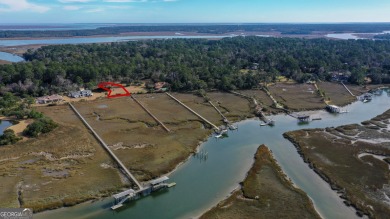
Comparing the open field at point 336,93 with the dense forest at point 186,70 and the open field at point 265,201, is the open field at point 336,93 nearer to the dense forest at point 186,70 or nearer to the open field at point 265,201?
the dense forest at point 186,70

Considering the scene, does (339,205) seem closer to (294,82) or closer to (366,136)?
(366,136)

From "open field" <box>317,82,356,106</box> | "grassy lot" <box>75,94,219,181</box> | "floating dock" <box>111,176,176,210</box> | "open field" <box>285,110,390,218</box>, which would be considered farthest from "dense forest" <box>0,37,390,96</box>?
"floating dock" <box>111,176,176,210</box>

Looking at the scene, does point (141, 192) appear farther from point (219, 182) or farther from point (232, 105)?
point (232, 105)

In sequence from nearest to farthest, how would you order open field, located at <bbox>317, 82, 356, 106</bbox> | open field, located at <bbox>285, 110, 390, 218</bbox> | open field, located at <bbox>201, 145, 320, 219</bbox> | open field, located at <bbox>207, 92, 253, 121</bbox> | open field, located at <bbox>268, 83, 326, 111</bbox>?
open field, located at <bbox>201, 145, 320, 219</bbox> < open field, located at <bbox>285, 110, 390, 218</bbox> < open field, located at <bbox>207, 92, 253, 121</bbox> < open field, located at <bbox>268, 83, 326, 111</bbox> < open field, located at <bbox>317, 82, 356, 106</bbox>

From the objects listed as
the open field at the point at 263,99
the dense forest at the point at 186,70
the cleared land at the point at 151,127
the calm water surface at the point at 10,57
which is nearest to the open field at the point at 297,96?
the open field at the point at 263,99

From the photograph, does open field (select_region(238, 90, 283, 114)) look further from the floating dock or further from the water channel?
the floating dock

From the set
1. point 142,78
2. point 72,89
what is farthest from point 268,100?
point 72,89
